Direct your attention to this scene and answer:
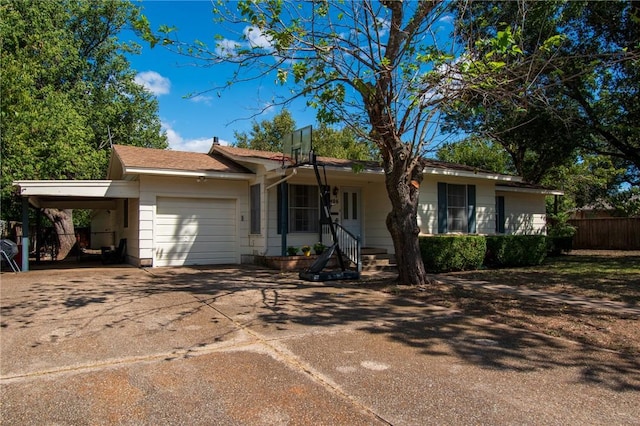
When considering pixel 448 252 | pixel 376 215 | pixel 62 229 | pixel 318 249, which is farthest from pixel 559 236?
pixel 62 229

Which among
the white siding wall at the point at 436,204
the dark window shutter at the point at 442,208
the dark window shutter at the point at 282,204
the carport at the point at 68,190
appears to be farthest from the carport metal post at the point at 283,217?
the dark window shutter at the point at 442,208

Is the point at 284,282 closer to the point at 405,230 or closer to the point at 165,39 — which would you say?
the point at 405,230

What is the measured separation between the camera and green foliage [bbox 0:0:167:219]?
16125 millimetres

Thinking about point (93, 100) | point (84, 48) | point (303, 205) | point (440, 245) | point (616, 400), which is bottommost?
point (616, 400)

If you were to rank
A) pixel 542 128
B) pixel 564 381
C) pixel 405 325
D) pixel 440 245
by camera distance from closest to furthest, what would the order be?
pixel 564 381 → pixel 405 325 → pixel 440 245 → pixel 542 128

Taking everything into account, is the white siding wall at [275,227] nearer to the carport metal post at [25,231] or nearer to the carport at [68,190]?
the carport at [68,190]

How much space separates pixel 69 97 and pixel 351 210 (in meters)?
15.4

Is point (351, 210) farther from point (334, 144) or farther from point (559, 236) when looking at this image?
point (334, 144)

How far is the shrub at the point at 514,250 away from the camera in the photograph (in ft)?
42.0

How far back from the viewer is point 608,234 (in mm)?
22219

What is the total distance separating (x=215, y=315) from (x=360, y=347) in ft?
8.23

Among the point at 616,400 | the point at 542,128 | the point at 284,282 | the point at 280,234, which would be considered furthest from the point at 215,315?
the point at 542,128

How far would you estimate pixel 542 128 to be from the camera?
15.0 metres

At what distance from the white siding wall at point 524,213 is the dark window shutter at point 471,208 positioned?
255 cm
